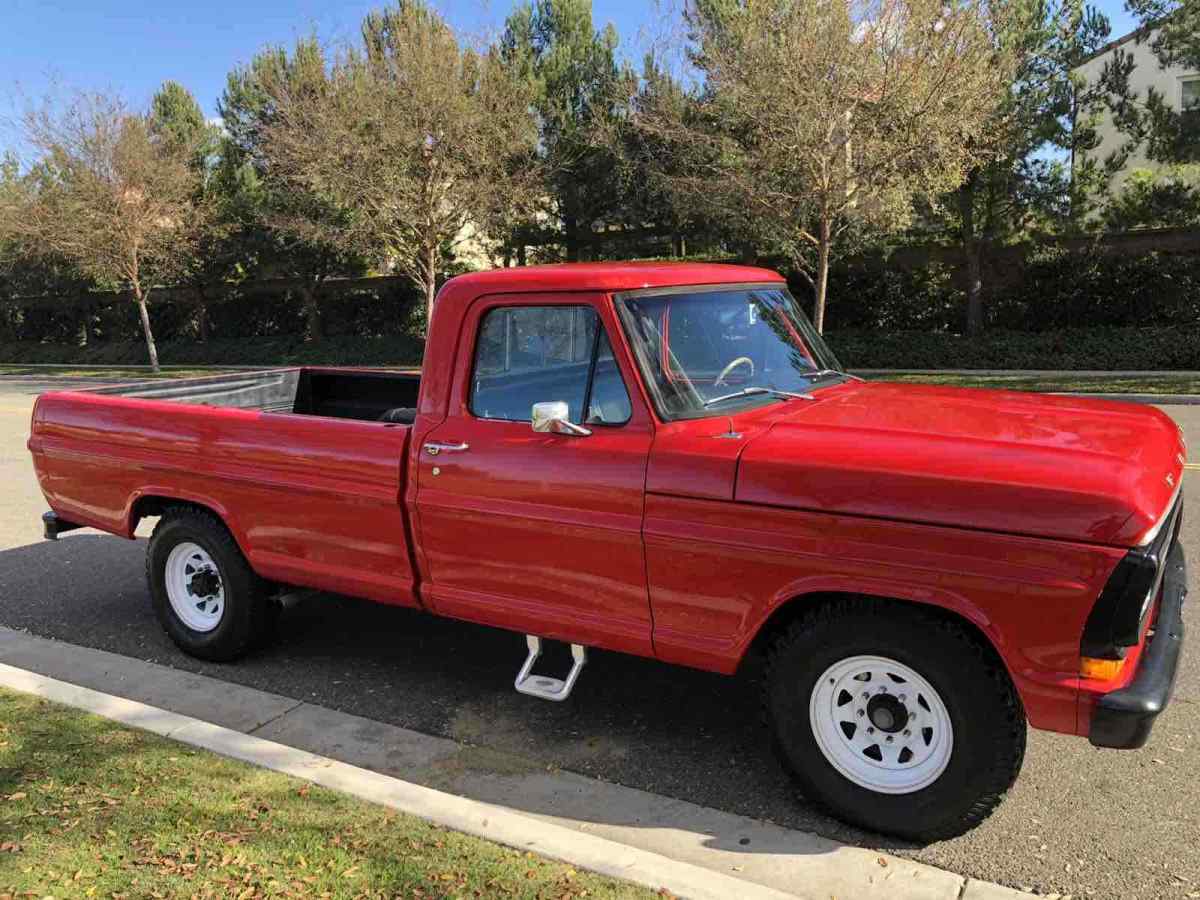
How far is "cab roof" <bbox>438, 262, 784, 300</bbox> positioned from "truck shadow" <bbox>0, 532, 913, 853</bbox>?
6.28 feet

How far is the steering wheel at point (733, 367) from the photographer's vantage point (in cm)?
386

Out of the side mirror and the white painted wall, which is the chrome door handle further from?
the white painted wall

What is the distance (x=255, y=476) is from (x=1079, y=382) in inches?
611

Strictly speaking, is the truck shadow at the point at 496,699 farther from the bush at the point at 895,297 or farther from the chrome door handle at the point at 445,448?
the bush at the point at 895,297

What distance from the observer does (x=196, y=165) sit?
29.2m

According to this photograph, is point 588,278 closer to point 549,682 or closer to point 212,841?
point 549,682

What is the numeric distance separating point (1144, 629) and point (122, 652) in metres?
4.92

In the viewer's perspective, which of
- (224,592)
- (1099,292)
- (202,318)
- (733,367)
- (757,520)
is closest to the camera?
(757,520)

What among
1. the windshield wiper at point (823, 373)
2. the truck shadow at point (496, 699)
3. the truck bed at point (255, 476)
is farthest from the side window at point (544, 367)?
the truck shadow at point (496, 699)

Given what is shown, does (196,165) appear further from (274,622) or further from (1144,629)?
(1144,629)

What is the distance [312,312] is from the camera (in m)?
29.4

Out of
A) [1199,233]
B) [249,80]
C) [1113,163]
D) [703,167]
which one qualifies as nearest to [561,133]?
[703,167]

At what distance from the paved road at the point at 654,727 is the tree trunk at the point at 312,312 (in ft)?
77.1

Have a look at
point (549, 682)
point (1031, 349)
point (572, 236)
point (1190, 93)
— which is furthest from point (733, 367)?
point (572, 236)
